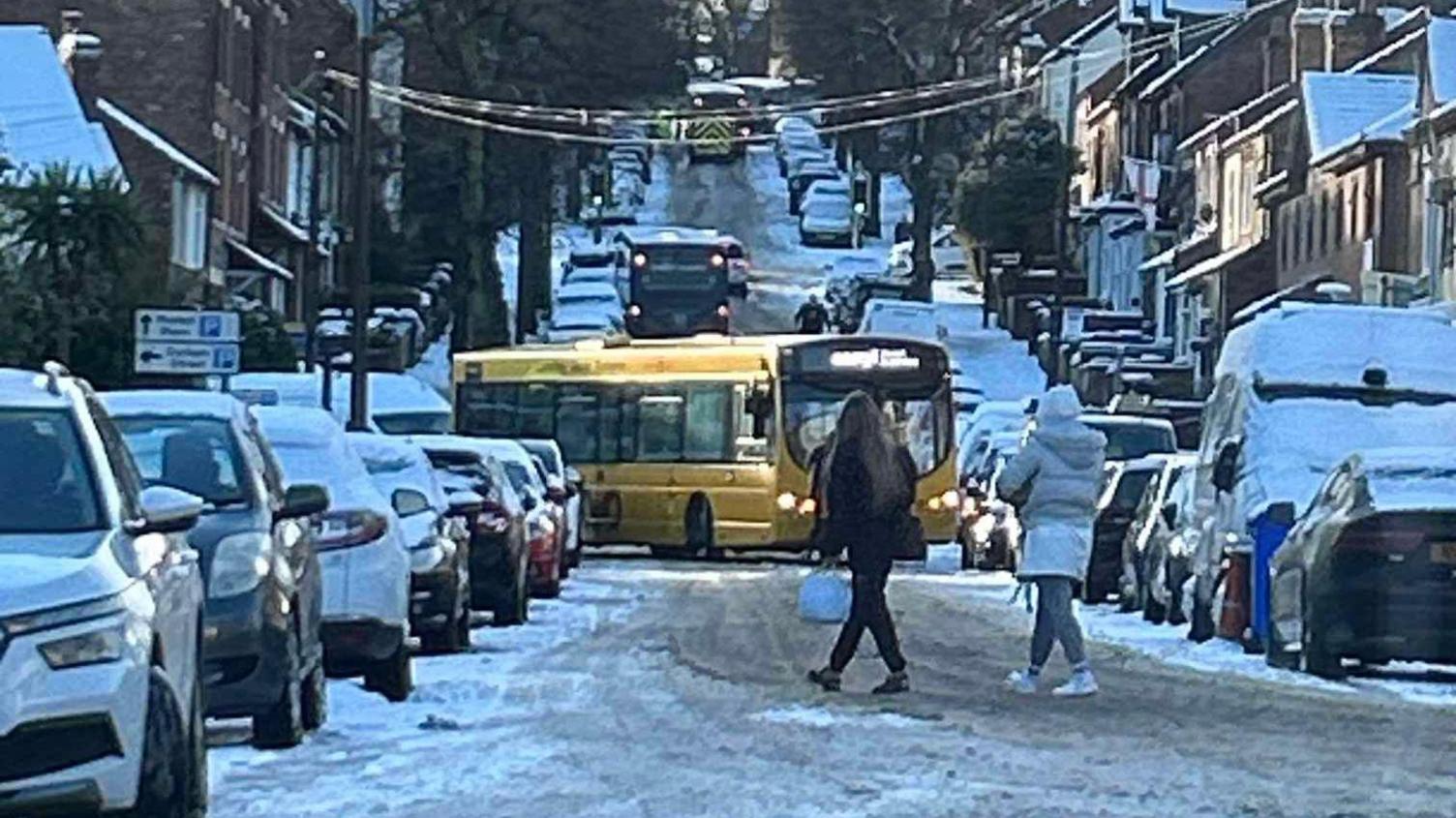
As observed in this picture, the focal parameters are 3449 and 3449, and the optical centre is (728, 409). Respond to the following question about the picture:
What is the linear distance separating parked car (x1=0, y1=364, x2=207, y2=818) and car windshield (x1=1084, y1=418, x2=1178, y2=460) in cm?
3188

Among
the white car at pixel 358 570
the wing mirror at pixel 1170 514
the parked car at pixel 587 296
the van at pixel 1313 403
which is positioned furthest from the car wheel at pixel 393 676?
the parked car at pixel 587 296

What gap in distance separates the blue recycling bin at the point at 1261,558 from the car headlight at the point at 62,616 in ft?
49.6

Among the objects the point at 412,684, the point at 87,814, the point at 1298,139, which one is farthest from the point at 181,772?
the point at 1298,139

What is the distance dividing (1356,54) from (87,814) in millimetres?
A: 68990

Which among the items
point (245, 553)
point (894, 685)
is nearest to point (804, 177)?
point (894, 685)

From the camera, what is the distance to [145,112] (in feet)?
209

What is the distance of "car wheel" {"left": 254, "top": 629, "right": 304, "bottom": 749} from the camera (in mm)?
15539

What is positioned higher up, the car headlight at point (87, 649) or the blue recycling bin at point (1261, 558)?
the car headlight at point (87, 649)

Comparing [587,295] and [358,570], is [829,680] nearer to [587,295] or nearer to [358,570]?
[358,570]

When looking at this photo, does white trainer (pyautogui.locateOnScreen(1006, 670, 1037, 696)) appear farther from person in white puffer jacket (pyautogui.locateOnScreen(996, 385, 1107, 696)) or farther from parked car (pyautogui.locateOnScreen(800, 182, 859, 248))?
parked car (pyautogui.locateOnScreen(800, 182, 859, 248))

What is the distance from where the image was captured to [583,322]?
3784 inches

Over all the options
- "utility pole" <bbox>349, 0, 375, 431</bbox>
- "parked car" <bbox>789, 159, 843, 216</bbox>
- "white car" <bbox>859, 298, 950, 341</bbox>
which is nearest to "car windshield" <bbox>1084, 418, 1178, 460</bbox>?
"utility pole" <bbox>349, 0, 375, 431</bbox>

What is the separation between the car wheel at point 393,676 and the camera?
1877cm

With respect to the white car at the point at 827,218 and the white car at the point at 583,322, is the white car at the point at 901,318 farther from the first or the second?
the white car at the point at 827,218
